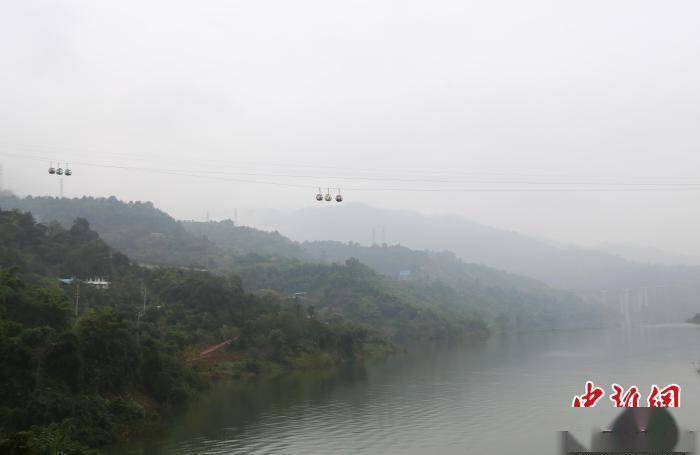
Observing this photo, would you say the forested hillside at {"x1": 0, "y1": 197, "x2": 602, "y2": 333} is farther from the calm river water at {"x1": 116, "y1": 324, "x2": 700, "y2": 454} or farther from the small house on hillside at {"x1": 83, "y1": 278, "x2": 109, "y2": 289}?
the calm river water at {"x1": 116, "y1": 324, "x2": 700, "y2": 454}

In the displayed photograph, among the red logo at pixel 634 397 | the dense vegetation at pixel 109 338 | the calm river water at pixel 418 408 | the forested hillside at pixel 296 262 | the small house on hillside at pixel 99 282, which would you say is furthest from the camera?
the forested hillside at pixel 296 262

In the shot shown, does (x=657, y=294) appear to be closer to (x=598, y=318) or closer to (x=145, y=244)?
(x=598, y=318)

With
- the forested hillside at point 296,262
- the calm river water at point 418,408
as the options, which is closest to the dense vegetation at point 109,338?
the calm river water at point 418,408

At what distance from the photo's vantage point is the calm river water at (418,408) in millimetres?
18141

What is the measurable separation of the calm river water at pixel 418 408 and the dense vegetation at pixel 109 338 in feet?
5.53

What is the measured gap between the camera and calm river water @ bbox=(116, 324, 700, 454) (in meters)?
18.1

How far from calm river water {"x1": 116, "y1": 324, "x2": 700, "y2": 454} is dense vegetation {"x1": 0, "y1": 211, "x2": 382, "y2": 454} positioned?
1685 mm

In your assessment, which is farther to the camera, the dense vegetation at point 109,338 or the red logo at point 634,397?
the dense vegetation at point 109,338

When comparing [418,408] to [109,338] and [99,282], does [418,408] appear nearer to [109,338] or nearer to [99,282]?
[109,338]

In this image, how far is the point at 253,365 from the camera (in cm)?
3522

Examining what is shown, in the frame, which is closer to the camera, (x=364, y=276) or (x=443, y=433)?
(x=443, y=433)

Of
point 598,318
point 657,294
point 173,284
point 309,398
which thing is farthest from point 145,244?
point 657,294

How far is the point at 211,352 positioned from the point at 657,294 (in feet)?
435

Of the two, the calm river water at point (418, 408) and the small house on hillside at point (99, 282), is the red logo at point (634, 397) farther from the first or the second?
the small house on hillside at point (99, 282)
